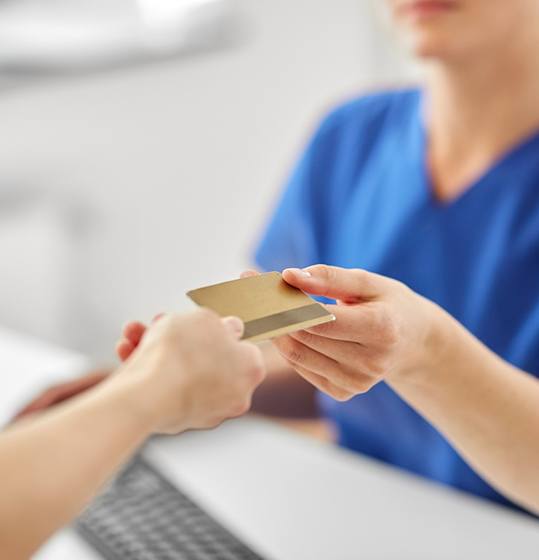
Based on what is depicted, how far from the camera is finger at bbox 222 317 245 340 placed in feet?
0.77

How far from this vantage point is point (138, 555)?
1.46 feet

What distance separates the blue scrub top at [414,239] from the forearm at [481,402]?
0.11 metres

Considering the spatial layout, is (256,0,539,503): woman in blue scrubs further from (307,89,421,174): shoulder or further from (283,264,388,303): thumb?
(283,264,388,303): thumb

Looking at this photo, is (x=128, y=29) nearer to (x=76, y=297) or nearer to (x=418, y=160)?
(x=76, y=297)

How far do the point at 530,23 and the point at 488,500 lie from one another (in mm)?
325

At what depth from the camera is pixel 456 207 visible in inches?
21.9

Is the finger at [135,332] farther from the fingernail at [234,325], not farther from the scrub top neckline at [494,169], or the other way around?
the scrub top neckline at [494,169]

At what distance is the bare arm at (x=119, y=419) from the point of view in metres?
0.19

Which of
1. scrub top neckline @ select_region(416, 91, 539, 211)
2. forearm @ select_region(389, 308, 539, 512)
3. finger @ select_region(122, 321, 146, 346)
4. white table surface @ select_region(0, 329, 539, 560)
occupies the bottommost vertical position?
white table surface @ select_region(0, 329, 539, 560)

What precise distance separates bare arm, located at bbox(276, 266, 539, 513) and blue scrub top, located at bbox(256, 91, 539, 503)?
11 centimetres

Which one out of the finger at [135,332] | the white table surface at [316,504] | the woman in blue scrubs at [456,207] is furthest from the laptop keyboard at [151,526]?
the finger at [135,332]

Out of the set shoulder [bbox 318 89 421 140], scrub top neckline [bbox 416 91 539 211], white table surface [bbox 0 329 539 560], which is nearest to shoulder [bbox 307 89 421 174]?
shoulder [bbox 318 89 421 140]

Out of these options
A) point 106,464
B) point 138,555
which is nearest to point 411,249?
point 138,555

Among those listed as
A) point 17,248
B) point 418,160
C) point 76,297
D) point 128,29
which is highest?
point 128,29
